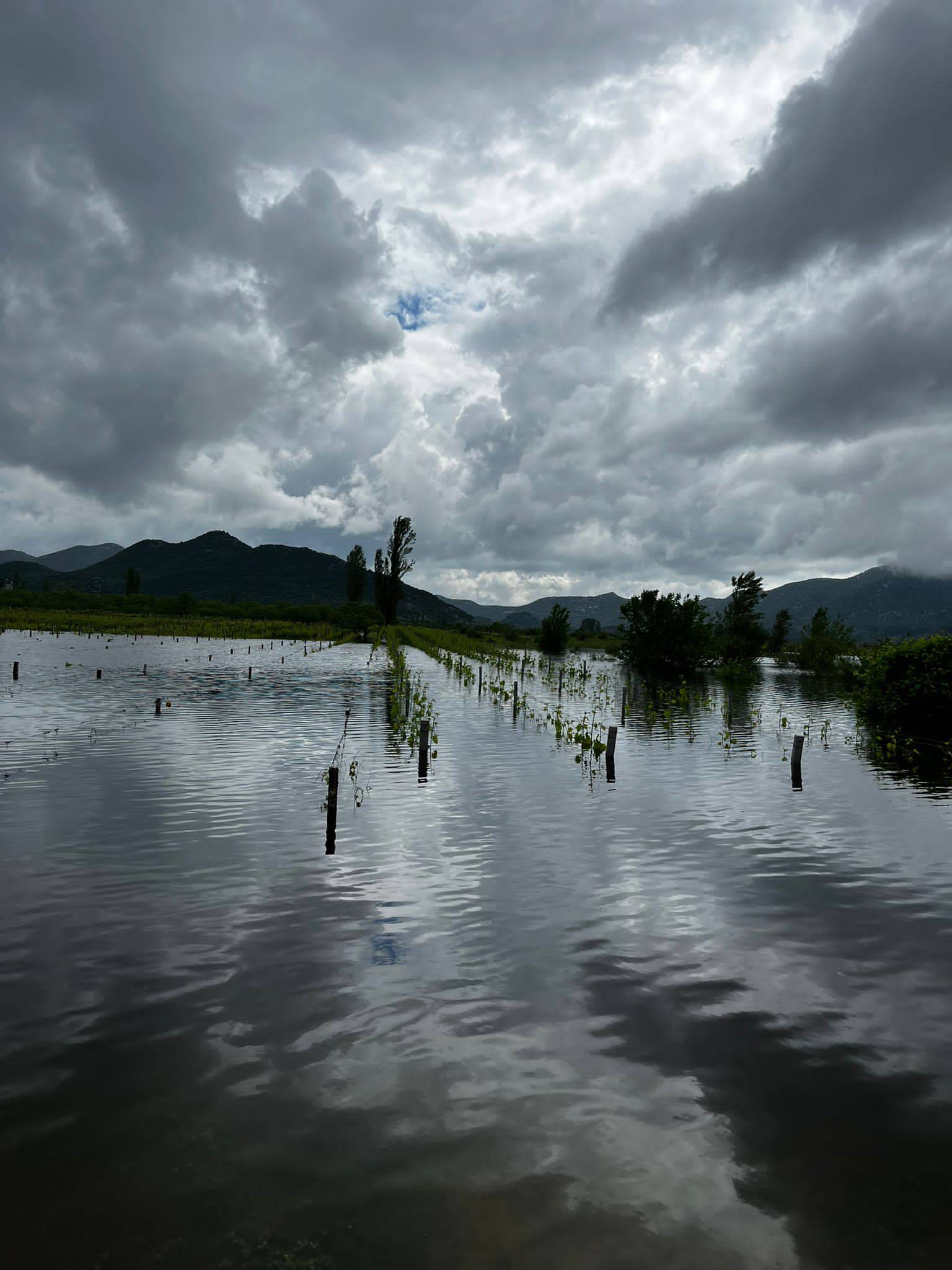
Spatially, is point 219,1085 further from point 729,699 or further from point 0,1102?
point 729,699

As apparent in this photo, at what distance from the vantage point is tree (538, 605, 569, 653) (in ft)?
293

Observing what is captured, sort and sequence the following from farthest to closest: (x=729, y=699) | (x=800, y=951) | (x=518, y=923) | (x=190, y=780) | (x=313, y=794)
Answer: (x=729, y=699) < (x=190, y=780) < (x=313, y=794) < (x=518, y=923) < (x=800, y=951)

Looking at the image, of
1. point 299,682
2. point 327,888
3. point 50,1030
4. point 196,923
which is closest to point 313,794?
point 327,888

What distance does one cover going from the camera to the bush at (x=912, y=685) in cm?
2816

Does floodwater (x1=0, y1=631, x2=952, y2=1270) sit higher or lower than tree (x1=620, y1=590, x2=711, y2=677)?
lower

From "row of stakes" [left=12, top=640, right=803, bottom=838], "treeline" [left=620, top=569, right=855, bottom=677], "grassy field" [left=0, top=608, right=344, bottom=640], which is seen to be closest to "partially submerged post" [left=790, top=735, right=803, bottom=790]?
"row of stakes" [left=12, top=640, right=803, bottom=838]

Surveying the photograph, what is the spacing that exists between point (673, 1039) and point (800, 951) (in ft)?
10.4

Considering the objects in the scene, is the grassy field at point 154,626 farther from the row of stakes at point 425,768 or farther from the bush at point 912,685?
the bush at point 912,685

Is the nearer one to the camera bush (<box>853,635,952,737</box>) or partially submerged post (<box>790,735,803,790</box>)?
partially submerged post (<box>790,735,803,790</box>)

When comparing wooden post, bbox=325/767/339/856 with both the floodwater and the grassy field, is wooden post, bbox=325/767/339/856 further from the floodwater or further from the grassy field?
the grassy field

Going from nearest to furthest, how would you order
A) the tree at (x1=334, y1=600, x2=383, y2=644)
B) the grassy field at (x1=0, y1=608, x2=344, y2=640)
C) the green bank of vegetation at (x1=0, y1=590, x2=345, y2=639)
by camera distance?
1. the grassy field at (x1=0, y1=608, x2=344, y2=640)
2. the green bank of vegetation at (x1=0, y1=590, x2=345, y2=639)
3. the tree at (x1=334, y1=600, x2=383, y2=644)

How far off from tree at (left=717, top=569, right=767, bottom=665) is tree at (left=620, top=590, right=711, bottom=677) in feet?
16.5

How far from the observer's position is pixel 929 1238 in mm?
5090

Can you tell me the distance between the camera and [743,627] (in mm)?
70250
